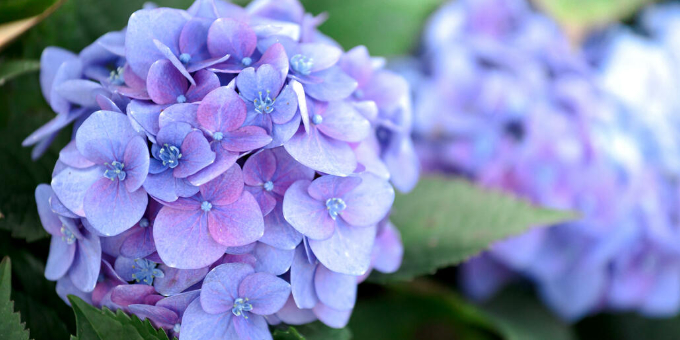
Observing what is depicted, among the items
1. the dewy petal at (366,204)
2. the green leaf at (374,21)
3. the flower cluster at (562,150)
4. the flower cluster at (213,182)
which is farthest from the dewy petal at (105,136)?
the flower cluster at (562,150)

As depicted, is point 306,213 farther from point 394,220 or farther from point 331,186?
point 394,220

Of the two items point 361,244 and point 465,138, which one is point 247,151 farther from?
point 465,138

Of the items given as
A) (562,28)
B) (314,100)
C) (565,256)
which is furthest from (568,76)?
(314,100)

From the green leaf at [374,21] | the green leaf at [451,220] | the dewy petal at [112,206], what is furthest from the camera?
the green leaf at [374,21]

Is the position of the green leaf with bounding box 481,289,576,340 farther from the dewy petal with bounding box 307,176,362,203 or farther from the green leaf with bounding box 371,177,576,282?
the dewy petal with bounding box 307,176,362,203

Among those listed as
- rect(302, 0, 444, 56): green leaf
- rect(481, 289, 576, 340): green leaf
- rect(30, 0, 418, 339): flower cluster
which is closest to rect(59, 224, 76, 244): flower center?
rect(30, 0, 418, 339): flower cluster

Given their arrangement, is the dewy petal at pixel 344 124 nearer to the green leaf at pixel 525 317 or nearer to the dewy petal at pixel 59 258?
the dewy petal at pixel 59 258

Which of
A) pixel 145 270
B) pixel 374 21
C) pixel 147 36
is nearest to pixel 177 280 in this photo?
pixel 145 270
